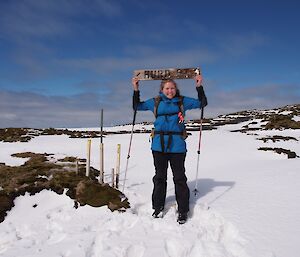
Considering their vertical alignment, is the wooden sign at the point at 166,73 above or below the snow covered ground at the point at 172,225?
above

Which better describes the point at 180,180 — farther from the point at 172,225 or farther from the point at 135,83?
the point at 135,83

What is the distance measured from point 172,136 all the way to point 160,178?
40.9 inches

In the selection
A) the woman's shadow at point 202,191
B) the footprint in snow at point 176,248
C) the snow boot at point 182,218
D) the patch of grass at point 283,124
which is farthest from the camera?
the patch of grass at point 283,124

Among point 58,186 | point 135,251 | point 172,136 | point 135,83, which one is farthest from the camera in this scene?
point 58,186

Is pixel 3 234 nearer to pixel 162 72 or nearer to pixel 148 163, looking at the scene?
pixel 162 72

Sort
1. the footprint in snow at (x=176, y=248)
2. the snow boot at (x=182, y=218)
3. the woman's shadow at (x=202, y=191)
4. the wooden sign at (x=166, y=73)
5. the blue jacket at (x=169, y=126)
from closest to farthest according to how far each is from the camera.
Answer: the footprint in snow at (x=176, y=248) → the snow boot at (x=182, y=218) → the blue jacket at (x=169, y=126) → the wooden sign at (x=166, y=73) → the woman's shadow at (x=202, y=191)

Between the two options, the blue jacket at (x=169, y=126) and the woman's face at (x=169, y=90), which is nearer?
the blue jacket at (x=169, y=126)

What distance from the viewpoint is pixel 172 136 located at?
763 centimetres

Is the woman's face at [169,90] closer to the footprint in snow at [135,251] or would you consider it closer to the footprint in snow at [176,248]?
the footprint in snow at [176,248]

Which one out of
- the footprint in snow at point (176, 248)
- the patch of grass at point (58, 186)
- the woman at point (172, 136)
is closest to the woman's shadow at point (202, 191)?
the woman at point (172, 136)

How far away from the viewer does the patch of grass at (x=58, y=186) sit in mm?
8578

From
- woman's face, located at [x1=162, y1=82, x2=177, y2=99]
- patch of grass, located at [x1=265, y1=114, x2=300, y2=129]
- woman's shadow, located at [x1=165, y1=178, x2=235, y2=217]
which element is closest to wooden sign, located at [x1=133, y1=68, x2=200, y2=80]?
woman's face, located at [x1=162, y1=82, x2=177, y2=99]

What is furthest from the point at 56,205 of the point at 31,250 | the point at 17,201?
the point at 31,250

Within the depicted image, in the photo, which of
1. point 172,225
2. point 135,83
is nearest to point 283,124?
point 135,83
